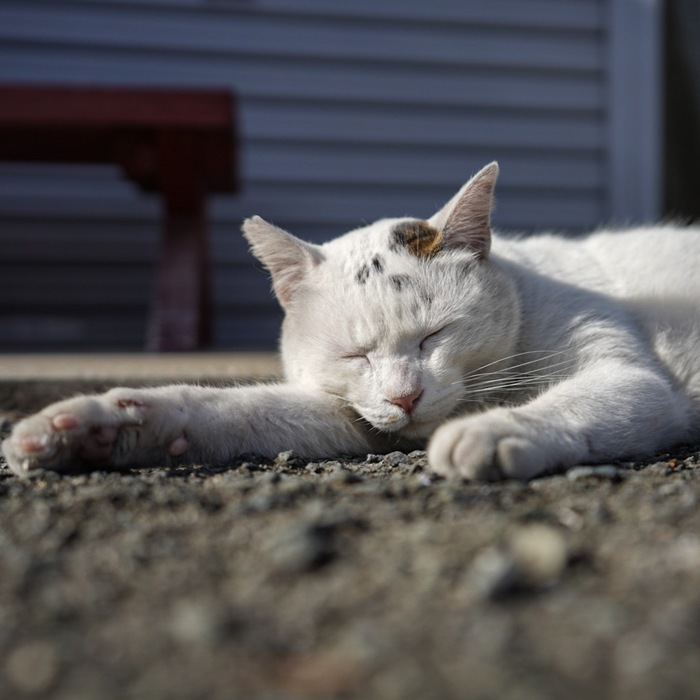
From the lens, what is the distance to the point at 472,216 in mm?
1969

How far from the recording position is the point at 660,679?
0.71 m

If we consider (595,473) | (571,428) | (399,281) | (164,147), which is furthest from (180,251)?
(595,473)

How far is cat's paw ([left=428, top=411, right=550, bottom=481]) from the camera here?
1333 millimetres

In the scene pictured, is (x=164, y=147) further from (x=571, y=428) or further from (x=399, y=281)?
(x=571, y=428)

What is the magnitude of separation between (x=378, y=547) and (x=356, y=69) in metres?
4.45

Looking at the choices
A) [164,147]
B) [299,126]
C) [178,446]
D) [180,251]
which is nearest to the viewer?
[178,446]

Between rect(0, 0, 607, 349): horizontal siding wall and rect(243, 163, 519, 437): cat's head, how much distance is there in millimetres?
2701

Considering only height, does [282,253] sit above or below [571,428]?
above

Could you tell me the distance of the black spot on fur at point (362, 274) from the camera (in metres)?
1.89

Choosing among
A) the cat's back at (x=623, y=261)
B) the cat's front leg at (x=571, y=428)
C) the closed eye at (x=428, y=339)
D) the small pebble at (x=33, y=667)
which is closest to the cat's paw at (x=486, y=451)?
the cat's front leg at (x=571, y=428)

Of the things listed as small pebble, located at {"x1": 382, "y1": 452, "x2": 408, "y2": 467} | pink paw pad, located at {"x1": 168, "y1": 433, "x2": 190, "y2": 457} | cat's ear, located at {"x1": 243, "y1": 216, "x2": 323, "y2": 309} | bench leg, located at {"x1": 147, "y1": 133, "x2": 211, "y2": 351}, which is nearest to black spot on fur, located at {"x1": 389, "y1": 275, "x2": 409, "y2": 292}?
cat's ear, located at {"x1": 243, "y1": 216, "x2": 323, "y2": 309}

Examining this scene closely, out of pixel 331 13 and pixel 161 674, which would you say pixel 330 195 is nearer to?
pixel 331 13

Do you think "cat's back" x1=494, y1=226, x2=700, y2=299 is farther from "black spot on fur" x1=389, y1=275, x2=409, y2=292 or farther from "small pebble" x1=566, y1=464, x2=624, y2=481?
"small pebble" x1=566, y1=464, x2=624, y2=481

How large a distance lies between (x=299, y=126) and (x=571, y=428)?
3.87 m
